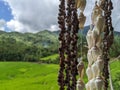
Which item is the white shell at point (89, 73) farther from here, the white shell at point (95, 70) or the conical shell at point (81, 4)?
the conical shell at point (81, 4)

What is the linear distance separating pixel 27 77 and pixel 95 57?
5935 inches

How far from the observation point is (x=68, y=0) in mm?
1490

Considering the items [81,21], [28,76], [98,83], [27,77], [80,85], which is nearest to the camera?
[98,83]

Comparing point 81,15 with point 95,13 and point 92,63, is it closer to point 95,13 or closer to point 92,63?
point 95,13

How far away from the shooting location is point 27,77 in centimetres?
15050

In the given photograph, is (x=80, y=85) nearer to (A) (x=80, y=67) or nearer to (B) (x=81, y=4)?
(A) (x=80, y=67)

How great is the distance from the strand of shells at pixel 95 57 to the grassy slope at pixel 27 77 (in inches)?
4143

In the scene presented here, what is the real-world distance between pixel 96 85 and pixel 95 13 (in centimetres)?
33

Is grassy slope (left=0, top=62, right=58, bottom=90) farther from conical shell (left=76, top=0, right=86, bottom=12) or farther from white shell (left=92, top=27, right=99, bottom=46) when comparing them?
white shell (left=92, top=27, right=99, bottom=46)

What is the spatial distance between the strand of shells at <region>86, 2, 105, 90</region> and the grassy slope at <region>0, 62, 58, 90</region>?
10523cm

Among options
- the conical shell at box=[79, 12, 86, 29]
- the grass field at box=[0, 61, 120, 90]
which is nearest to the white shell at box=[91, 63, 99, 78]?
the conical shell at box=[79, 12, 86, 29]

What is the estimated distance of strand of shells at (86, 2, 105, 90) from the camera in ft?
4.10

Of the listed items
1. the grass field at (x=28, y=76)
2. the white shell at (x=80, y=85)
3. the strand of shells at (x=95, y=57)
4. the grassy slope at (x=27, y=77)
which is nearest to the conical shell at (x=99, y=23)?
the strand of shells at (x=95, y=57)

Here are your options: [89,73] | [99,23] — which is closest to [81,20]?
[99,23]
